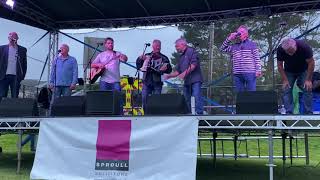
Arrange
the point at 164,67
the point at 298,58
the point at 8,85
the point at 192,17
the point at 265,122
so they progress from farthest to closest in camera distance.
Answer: the point at 192,17 → the point at 8,85 → the point at 164,67 → the point at 298,58 → the point at 265,122

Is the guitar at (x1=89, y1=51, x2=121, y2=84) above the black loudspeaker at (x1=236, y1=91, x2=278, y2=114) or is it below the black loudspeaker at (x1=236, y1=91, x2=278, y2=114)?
above

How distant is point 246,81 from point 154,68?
1.32 metres

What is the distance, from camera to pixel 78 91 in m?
9.56

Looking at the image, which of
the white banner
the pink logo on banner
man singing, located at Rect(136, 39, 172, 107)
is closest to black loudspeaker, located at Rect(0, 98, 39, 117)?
the white banner

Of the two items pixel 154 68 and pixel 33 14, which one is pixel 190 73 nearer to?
pixel 154 68

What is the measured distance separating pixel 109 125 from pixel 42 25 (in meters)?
4.76

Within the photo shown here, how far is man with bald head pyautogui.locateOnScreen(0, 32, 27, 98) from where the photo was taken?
291 inches

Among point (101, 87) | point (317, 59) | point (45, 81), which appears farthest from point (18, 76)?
point (317, 59)

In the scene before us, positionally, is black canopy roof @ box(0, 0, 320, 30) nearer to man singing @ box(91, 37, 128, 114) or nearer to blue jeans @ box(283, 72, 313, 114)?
man singing @ box(91, 37, 128, 114)

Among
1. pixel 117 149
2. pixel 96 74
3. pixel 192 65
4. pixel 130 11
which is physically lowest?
pixel 117 149

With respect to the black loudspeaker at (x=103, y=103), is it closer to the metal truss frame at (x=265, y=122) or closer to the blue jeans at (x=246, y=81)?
the metal truss frame at (x=265, y=122)

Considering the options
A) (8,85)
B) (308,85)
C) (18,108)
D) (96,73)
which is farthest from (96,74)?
(308,85)

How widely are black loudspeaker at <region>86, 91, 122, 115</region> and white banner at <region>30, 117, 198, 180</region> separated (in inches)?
7.6

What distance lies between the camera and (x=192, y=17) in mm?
8828
